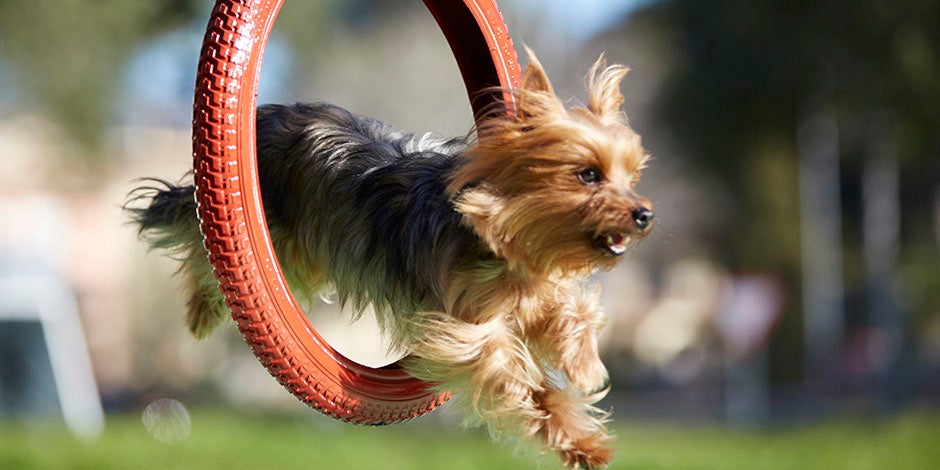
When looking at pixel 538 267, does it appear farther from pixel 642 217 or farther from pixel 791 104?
pixel 791 104

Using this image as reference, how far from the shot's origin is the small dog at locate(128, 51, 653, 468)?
463 cm

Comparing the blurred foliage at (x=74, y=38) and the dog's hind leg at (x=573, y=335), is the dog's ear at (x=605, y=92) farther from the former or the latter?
the blurred foliage at (x=74, y=38)

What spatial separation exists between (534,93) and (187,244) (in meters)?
2.19

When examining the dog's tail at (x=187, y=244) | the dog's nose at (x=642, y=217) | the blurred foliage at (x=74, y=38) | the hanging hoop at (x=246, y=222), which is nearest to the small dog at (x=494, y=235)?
the dog's nose at (x=642, y=217)

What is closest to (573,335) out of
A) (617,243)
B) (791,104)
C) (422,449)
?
(617,243)

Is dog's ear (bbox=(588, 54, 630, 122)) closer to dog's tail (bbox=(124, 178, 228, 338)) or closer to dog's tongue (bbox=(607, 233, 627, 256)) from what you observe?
dog's tongue (bbox=(607, 233, 627, 256))

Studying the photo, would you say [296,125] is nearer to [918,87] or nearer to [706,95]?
[918,87]

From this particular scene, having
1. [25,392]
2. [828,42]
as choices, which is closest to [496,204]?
[828,42]

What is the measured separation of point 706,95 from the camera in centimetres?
2709

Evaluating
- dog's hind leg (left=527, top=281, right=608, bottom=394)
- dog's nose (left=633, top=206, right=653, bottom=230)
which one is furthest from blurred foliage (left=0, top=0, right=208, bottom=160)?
dog's nose (left=633, top=206, right=653, bottom=230)

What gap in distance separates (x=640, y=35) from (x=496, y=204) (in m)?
26.2

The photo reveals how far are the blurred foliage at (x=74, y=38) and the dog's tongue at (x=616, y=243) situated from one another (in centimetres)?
1181

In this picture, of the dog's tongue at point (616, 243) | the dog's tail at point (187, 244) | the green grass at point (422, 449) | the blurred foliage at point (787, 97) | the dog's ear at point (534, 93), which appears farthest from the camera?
the blurred foliage at point (787, 97)

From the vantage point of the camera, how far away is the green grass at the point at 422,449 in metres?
13.9
